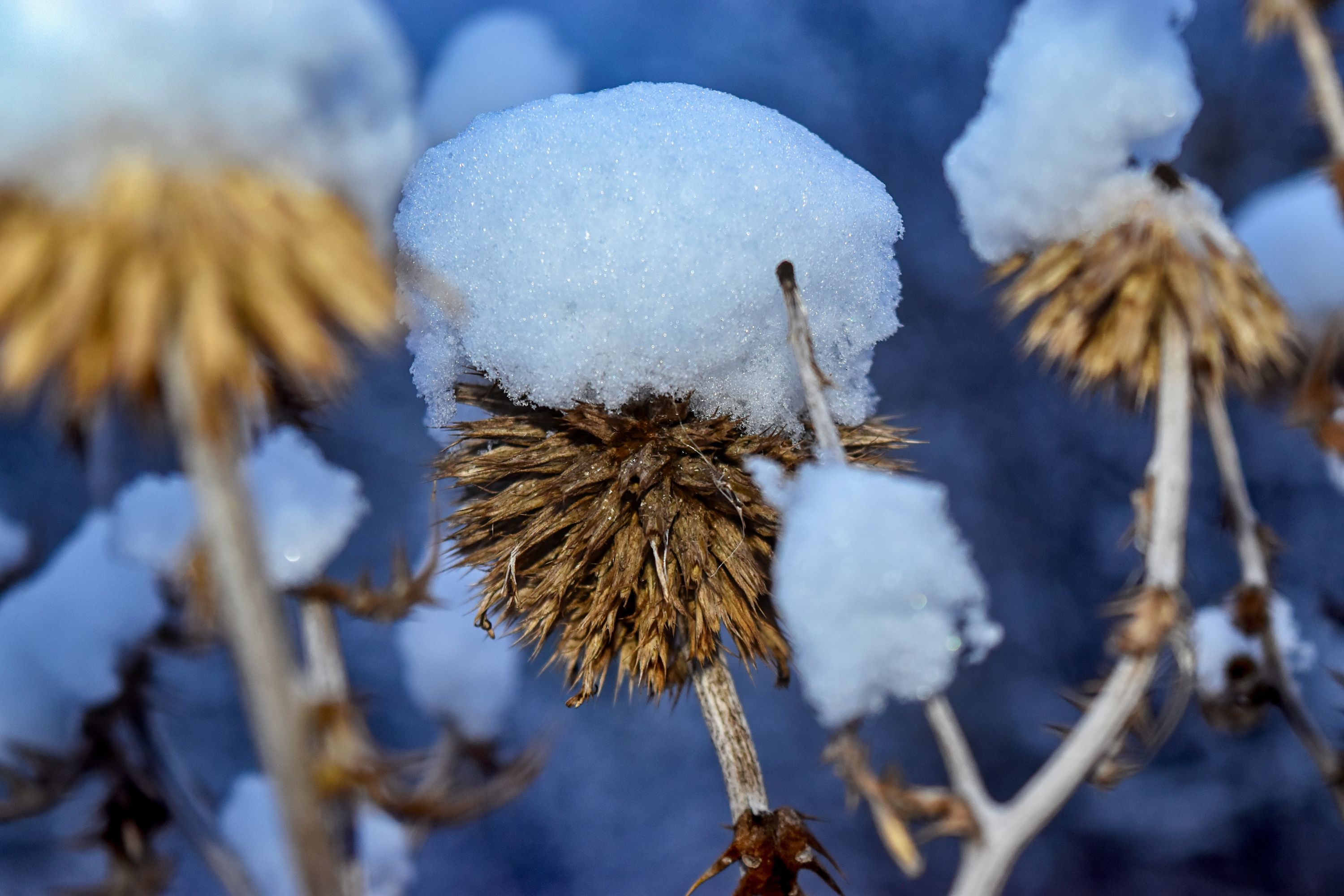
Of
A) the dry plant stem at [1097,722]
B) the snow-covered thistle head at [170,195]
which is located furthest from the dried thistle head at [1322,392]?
the snow-covered thistle head at [170,195]

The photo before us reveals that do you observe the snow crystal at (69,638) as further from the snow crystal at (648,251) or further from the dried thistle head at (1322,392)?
the dried thistle head at (1322,392)

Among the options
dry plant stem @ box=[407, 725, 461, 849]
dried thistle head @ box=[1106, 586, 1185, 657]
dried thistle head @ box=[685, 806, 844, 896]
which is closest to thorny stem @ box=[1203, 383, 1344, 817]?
dried thistle head @ box=[1106, 586, 1185, 657]

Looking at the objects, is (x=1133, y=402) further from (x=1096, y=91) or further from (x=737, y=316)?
(x=737, y=316)

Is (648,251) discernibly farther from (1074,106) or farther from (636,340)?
(1074,106)

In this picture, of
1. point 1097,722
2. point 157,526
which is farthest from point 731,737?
point 157,526

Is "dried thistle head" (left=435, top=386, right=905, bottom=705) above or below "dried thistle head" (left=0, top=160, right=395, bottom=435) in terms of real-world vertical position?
below

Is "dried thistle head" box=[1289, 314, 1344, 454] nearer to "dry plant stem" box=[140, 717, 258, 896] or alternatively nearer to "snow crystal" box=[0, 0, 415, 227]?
"snow crystal" box=[0, 0, 415, 227]
